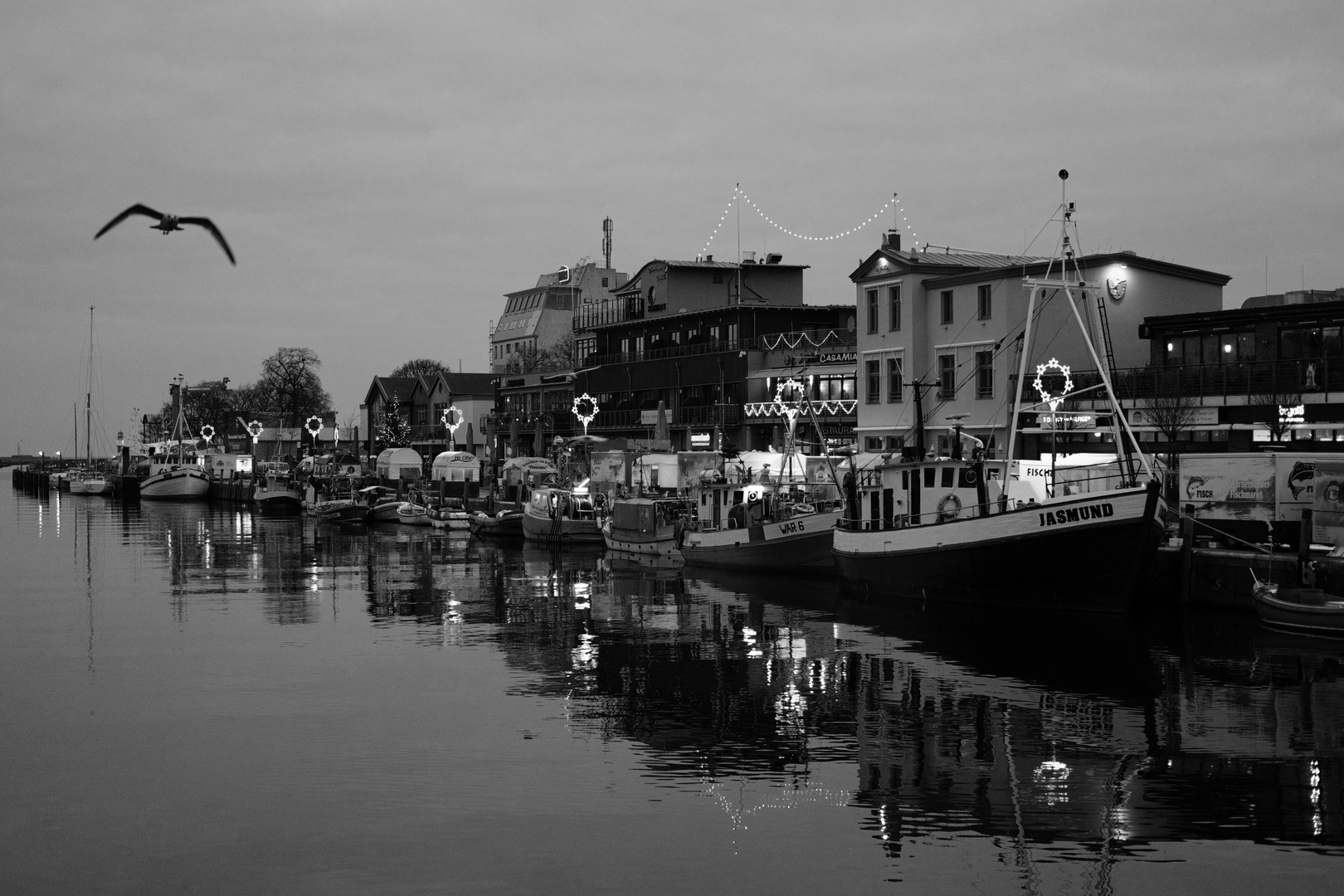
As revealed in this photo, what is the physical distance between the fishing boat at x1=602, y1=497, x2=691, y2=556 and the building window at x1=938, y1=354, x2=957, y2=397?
14.4 meters

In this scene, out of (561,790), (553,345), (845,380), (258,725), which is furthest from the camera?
(553,345)

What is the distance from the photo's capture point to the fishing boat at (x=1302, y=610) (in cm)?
3328

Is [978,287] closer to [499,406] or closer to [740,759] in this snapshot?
[740,759]

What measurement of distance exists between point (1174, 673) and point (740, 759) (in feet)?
41.0

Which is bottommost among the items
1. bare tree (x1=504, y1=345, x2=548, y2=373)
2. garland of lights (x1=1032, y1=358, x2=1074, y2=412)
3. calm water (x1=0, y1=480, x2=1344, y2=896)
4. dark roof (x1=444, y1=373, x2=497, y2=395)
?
calm water (x1=0, y1=480, x2=1344, y2=896)

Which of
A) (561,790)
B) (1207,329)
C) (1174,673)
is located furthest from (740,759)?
(1207,329)

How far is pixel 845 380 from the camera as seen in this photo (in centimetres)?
8556

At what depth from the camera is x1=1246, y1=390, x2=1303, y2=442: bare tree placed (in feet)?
175

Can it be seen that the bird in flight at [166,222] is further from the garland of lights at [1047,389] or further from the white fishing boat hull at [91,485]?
the white fishing boat hull at [91,485]

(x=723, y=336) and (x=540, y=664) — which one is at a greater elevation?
(x=723, y=336)

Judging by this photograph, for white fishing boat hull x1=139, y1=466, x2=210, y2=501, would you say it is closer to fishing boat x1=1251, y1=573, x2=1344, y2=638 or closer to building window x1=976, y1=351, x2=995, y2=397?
building window x1=976, y1=351, x2=995, y2=397

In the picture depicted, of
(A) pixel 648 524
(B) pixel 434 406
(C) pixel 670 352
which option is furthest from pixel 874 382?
(B) pixel 434 406

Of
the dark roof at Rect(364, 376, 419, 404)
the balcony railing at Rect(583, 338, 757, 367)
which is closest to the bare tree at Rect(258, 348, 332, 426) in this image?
the dark roof at Rect(364, 376, 419, 404)

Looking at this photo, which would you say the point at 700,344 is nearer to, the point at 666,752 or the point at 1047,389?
the point at 1047,389
